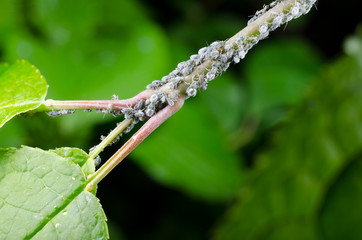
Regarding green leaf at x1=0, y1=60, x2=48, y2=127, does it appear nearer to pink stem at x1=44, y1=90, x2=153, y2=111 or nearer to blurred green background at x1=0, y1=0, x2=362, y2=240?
pink stem at x1=44, y1=90, x2=153, y2=111

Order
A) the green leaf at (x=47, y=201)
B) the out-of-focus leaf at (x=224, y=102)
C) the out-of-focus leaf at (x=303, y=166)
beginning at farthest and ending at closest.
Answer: the out-of-focus leaf at (x=224, y=102) < the out-of-focus leaf at (x=303, y=166) < the green leaf at (x=47, y=201)

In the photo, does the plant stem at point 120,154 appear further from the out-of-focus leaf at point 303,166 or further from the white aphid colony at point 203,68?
the out-of-focus leaf at point 303,166

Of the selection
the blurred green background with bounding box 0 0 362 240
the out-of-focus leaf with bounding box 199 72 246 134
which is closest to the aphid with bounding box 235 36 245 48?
the blurred green background with bounding box 0 0 362 240

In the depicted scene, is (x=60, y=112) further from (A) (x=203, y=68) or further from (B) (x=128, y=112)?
(A) (x=203, y=68)

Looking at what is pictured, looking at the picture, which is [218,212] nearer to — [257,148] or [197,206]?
[197,206]

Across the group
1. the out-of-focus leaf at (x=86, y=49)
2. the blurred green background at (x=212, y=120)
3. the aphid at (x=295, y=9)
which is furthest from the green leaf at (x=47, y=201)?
the out-of-focus leaf at (x=86, y=49)

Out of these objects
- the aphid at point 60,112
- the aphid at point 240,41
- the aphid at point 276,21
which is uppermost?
the aphid at point 276,21

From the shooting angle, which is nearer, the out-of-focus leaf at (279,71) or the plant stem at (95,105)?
the plant stem at (95,105)

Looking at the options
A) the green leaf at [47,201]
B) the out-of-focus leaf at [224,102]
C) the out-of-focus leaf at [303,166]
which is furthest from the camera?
the out-of-focus leaf at [224,102]

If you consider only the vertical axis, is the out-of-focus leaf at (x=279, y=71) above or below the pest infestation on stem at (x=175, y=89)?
above
